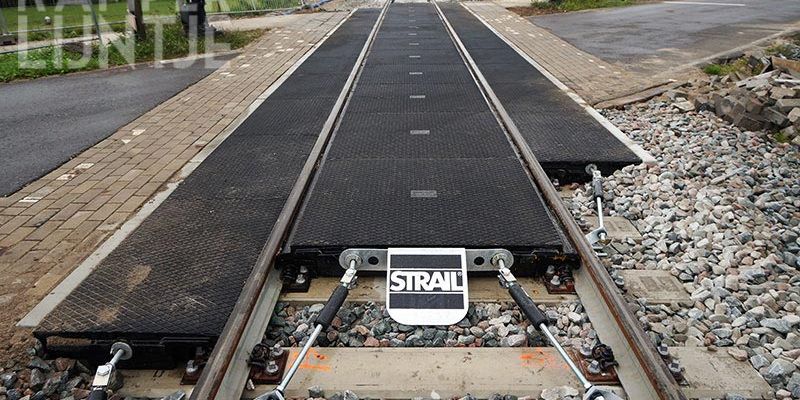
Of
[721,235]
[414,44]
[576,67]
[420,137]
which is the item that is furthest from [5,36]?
[721,235]

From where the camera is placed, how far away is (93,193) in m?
5.06

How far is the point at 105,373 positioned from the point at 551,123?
5.26 meters

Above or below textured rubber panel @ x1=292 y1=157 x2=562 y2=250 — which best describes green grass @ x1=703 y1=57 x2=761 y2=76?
above

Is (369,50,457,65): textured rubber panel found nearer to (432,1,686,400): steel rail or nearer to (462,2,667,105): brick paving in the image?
(462,2,667,105): brick paving

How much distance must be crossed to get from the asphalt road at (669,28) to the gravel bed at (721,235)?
4.59 metres

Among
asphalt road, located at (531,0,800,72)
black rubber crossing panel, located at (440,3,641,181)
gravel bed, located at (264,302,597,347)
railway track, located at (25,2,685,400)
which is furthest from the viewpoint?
asphalt road, located at (531,0,800,72)

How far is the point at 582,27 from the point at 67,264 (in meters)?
14.3

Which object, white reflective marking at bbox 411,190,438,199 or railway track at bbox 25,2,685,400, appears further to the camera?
white reflective marking at bbox 411,190,438,199

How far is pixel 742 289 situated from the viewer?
3.36 m

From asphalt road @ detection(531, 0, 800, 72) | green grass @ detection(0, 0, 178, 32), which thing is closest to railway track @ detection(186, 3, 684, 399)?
asphalt road @ detection(531, 0, 800, 72)

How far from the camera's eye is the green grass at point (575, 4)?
1909cm

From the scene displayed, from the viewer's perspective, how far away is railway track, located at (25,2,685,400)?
8.70 feet

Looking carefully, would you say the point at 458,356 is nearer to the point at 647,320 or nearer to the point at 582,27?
the point at 647,320

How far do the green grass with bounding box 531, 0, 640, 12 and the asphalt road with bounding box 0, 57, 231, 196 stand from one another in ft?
42.7
